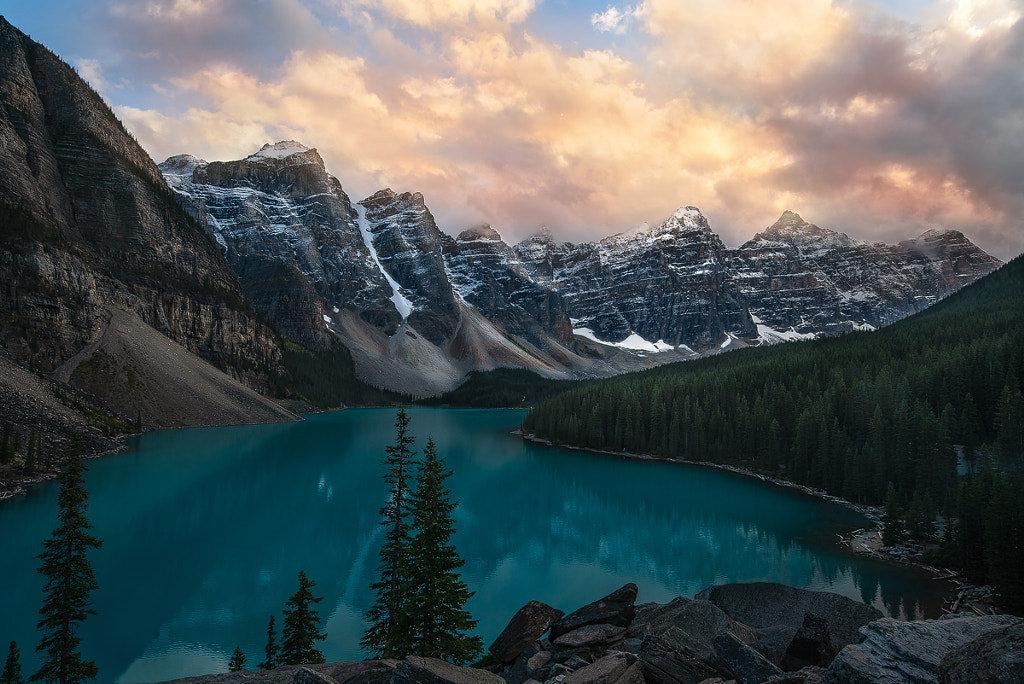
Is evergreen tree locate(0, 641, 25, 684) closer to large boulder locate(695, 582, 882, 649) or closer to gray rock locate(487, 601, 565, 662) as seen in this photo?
gray rock locate(487, 601, 565, 662)

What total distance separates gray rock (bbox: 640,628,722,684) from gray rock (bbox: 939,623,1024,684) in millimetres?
4265

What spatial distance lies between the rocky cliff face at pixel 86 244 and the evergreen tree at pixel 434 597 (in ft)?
261

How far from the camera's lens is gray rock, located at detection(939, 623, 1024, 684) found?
197 inches

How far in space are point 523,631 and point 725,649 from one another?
5.67m

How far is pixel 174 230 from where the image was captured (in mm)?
127000

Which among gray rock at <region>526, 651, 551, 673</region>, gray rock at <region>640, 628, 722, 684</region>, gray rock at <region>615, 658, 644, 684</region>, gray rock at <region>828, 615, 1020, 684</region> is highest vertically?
gray rock at <region>828, 615, 1020, 684</region>

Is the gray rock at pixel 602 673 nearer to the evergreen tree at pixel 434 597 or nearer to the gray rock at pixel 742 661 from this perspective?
the gray rock at pixel 742 661

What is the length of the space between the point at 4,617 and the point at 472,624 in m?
20.8

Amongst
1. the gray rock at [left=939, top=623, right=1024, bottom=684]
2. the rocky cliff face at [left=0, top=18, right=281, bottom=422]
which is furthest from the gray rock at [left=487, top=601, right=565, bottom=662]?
the rocky cliff face at [left=0, top=18, right=281, bottom=422]

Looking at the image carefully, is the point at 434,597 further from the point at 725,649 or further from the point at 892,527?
the point at 892,527

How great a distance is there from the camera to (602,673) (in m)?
9.35

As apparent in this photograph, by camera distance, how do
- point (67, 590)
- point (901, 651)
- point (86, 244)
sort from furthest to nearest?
point (86, 244)
point (67, 590)
point (901, 651)

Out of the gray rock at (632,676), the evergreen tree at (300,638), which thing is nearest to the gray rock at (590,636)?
the gray rock at (632,676)

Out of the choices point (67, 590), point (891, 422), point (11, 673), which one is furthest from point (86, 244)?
point (891, 422)
